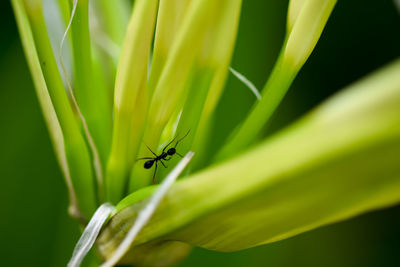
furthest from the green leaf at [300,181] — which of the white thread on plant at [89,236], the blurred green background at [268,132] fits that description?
the blurred green background at [268,132]

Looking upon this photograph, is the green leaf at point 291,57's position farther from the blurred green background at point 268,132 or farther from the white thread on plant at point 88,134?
the blurred green background at point 268,132

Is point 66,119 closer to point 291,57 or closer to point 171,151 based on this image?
point 171,151

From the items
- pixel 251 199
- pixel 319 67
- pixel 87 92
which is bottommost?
pixel 251 199

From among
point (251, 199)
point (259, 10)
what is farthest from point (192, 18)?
point (259, 10)

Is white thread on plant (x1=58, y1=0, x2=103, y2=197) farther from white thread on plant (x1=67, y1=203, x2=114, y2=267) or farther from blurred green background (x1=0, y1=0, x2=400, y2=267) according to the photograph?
blurred green background (x1=0, y1=0, x2=400, y2=267)

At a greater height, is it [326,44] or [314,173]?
[326,44]

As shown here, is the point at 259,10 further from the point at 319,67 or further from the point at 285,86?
the point at 285,86

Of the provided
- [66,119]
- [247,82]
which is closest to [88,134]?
[66,119]
